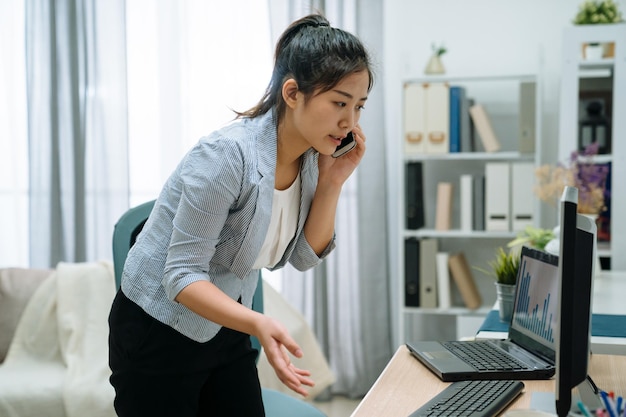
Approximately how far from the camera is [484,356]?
1520 mm

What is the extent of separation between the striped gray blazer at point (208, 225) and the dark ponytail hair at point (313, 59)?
8 cm

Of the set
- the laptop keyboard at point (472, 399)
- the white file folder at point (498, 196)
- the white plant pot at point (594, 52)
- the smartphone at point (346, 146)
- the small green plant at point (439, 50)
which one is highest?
the small green plant at point (439, 50)

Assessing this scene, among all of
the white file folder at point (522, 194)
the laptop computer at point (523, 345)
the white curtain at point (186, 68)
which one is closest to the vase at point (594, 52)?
the white file folder at point (522, 194)

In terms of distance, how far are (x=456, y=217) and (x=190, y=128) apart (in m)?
1.42

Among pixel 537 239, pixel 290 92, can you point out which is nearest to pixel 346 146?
pixel 290 92

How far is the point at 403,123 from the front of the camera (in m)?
3.57

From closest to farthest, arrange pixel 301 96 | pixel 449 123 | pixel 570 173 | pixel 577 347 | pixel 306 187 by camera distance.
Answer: pixel 577 347
pixel 301 96
pixel 306 187
pixel 570 173
pixel 449 123

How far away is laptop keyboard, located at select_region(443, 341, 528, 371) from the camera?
1439mm

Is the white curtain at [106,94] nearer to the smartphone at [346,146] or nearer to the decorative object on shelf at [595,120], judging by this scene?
the decorative object on shelf at [595,120]

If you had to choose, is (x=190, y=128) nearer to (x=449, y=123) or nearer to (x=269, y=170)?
(x=449, y=123)

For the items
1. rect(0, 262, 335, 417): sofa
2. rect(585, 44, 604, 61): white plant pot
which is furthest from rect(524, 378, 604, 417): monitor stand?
rect(585, 44, 604, 61): white plant pot

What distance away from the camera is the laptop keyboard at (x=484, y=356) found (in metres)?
1.44

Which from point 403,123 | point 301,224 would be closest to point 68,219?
point 403,123

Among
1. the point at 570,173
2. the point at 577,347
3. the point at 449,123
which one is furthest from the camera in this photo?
the point at 449,123
